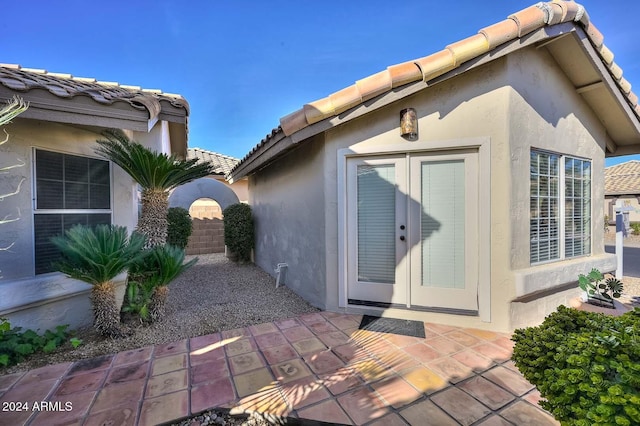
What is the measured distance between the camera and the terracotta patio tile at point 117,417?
2682 millimetres

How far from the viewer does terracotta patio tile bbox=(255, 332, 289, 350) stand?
4.29 meters

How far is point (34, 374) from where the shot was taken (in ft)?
11.5

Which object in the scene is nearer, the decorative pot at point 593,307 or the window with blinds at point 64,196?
the window with blinds at point 64,196

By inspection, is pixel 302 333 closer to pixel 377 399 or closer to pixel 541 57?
pixel 377 399

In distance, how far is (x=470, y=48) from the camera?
4348 millimetres

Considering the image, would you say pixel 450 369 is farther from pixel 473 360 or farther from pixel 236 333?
pixel 236 333

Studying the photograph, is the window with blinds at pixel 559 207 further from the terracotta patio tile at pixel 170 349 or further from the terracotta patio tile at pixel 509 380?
the terracotta patio tile at pixel 170 349

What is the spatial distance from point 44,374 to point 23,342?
39.5 inches

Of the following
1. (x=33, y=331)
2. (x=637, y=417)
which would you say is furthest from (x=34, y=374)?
(x=637, y=417)

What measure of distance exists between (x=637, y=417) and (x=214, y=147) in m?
25.4

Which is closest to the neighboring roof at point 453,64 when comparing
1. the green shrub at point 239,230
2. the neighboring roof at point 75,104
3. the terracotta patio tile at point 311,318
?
the neighboring roof at point 75,104

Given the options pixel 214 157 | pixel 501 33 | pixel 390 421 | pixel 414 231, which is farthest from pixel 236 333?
pixel 214 157

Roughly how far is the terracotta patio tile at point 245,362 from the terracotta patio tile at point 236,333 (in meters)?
0.69

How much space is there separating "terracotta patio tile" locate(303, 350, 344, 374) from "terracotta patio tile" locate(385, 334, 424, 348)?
1.06 metres
